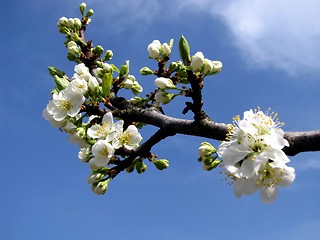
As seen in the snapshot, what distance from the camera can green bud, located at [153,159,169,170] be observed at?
4156 millimetres

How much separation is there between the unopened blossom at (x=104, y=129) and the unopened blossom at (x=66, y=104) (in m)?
0.20

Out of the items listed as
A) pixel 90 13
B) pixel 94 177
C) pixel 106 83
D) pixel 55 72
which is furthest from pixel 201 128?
pixel 90 13

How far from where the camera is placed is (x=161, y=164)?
4164 millimetres

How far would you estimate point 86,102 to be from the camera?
12.9 ft

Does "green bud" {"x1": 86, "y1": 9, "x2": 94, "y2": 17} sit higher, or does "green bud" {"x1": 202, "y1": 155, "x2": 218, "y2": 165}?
"green bud" {"x1": 86, "y1": 9, "x2": 94, "y2": 17}

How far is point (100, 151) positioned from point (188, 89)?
823mm

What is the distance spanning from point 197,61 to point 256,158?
3.01 ft

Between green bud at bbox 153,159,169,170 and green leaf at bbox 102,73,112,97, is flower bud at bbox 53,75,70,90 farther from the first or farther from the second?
green bud at bbox 153,159,169,170

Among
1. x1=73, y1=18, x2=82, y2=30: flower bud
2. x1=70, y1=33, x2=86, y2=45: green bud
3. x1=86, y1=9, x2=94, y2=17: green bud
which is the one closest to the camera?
x1=70, y1=33, x2=86, y2=45: green bud

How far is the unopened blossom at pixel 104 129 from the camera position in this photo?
367cm

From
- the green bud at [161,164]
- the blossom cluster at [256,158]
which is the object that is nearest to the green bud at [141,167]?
the green bud at [161,164]

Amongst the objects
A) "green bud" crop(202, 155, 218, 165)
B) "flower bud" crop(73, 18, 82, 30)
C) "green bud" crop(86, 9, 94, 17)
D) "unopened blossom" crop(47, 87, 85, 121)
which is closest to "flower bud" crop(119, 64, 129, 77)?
"unopened blossom" crop(47, 87, 85, 121)

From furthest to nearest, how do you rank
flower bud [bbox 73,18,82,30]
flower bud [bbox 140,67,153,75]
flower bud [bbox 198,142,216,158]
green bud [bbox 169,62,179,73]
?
1. flower bud [bbox 73,18,82,30]
2. flower bud [bbox 140,67,153,75]
3. green bud [bbox 169,62,179,73]
4. flower bud [bbox 198,142,216,158]

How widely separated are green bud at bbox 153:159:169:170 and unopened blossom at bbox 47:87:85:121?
86cm
